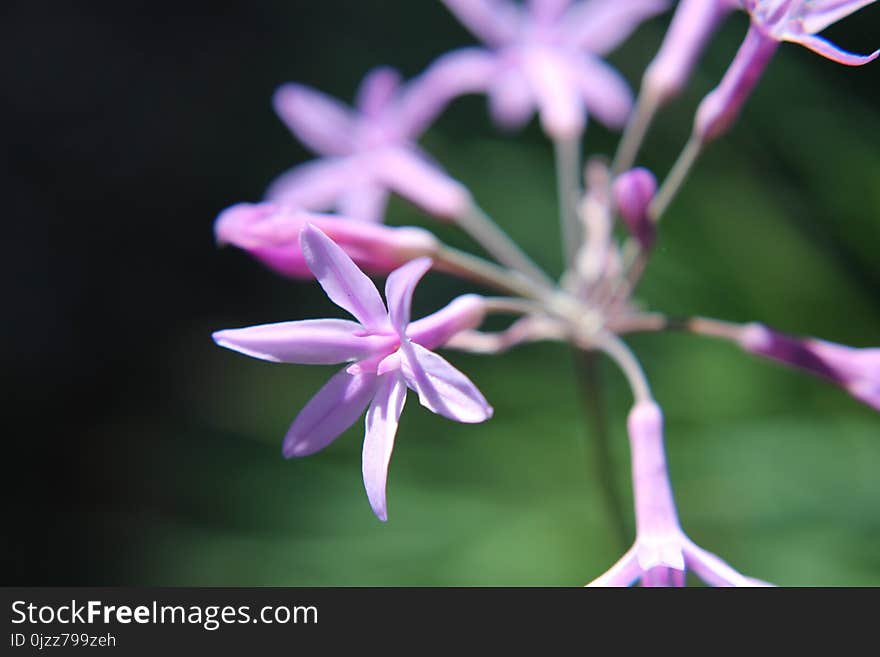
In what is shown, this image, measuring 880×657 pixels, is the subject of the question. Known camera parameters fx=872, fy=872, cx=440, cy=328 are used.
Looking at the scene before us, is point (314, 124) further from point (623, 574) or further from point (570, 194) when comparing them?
point (623, 574)

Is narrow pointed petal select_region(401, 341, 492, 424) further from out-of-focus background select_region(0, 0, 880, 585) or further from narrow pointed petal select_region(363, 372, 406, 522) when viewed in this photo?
out-of-focus background select_region(0, 0, 880, 585)

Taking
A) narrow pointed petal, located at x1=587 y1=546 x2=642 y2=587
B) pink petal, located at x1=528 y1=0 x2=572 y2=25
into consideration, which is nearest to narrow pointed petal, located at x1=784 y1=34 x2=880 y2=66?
narrow pointed petal, located at x1=587 y1=546 x2=642 y2=587

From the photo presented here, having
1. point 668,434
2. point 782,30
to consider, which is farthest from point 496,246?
point 668,434

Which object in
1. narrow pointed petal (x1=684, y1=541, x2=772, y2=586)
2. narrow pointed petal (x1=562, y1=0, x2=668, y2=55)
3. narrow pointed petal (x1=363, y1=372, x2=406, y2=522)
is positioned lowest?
narrow pointed petal (x1=684, y1=541, x2=772, y2=586)

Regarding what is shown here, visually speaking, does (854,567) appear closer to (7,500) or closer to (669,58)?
(669,58)

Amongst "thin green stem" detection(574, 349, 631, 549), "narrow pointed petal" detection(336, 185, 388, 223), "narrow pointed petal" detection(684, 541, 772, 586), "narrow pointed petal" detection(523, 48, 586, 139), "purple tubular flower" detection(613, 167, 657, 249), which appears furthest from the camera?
"narrow pointed petal" detection(336, 185, 388, 223)

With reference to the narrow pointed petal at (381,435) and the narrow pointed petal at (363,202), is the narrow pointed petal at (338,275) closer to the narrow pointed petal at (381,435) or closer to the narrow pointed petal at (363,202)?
the narrow pointed petal at (381,435)
